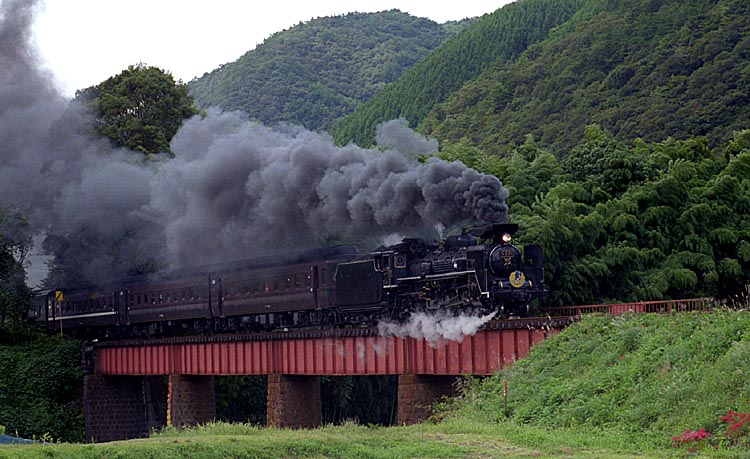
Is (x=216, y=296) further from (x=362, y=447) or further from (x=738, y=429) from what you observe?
(x=738, y=429)

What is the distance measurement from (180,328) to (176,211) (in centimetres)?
684

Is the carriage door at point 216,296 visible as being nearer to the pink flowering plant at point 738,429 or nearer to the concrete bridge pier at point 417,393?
the concrete bridge pier at point 417,393

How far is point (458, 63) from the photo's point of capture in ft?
470

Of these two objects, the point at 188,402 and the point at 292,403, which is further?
the point at 188,402

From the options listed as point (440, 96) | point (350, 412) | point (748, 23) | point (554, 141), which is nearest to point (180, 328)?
point (350, 412)

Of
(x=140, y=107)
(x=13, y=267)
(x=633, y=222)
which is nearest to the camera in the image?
(x=633, y=222)

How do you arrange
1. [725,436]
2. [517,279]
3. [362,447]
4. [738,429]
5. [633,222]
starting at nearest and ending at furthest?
[738,429]
[725,436]
[362,447]
[517,279]
[633,222]

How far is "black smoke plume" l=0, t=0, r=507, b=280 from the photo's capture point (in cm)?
3947

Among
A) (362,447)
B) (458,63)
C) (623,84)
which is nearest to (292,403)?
(362,447)

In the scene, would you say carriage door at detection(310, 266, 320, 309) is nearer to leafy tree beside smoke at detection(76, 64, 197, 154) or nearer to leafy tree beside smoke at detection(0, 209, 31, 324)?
leafy tree beside smoke at detection(0, 209, 31, 324)

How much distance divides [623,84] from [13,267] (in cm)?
6283

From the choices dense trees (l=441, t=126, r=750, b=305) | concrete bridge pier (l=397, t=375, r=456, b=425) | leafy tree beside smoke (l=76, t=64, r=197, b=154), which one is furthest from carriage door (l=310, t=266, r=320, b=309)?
leafy tree beside smoke (l=76, t=64, r=197, b=154)

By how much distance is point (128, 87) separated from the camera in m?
77.9

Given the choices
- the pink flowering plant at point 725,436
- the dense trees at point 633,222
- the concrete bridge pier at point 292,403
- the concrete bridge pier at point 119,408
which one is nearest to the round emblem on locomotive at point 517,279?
the pink flowering plant at point 725,436
